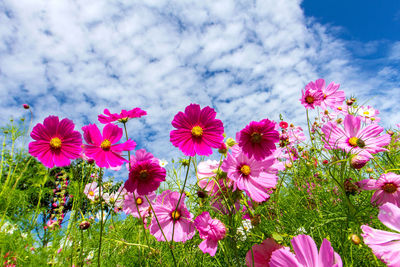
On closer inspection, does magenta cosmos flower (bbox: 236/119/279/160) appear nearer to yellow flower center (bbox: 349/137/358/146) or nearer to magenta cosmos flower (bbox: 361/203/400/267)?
magenta cosmos flower (bbox: 361/203/400/267)

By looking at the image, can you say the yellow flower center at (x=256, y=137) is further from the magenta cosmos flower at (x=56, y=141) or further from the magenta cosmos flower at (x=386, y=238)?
the magenta cosmos flower at (x=56, y=141)

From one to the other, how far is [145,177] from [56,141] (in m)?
0.25

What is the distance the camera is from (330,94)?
1151mm

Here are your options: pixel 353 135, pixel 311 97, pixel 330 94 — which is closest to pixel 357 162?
pixel 353 135

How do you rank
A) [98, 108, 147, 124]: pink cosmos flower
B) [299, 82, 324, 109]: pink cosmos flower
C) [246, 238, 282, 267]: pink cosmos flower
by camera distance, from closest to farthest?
1. [246, 238, 282, 267]: pink cosmos flower
2. [98, 108, 147, 124]: pink cosmos flower
3. [299, 82, 324, 109]: pink cosmos flower

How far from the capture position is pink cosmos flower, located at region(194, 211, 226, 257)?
2.03 feet

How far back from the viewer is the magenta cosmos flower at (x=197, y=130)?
612mm

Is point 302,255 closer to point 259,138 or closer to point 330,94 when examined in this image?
point 259,138

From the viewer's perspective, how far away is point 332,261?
1.32ft

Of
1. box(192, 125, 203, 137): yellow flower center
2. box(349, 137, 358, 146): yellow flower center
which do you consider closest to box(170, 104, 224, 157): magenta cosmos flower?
box(192, 125, 203, 137): yellow flower center

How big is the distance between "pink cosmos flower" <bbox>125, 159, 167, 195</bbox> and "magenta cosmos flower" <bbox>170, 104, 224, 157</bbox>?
10 centimetres

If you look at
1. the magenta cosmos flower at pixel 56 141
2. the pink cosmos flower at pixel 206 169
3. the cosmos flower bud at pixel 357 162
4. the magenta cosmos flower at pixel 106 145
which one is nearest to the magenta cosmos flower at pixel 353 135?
the cosmos flower bud at pixel 357 162

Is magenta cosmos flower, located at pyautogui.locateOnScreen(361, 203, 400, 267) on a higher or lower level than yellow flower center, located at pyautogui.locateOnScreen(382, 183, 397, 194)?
lower

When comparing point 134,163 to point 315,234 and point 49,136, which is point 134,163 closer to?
point 49,136
